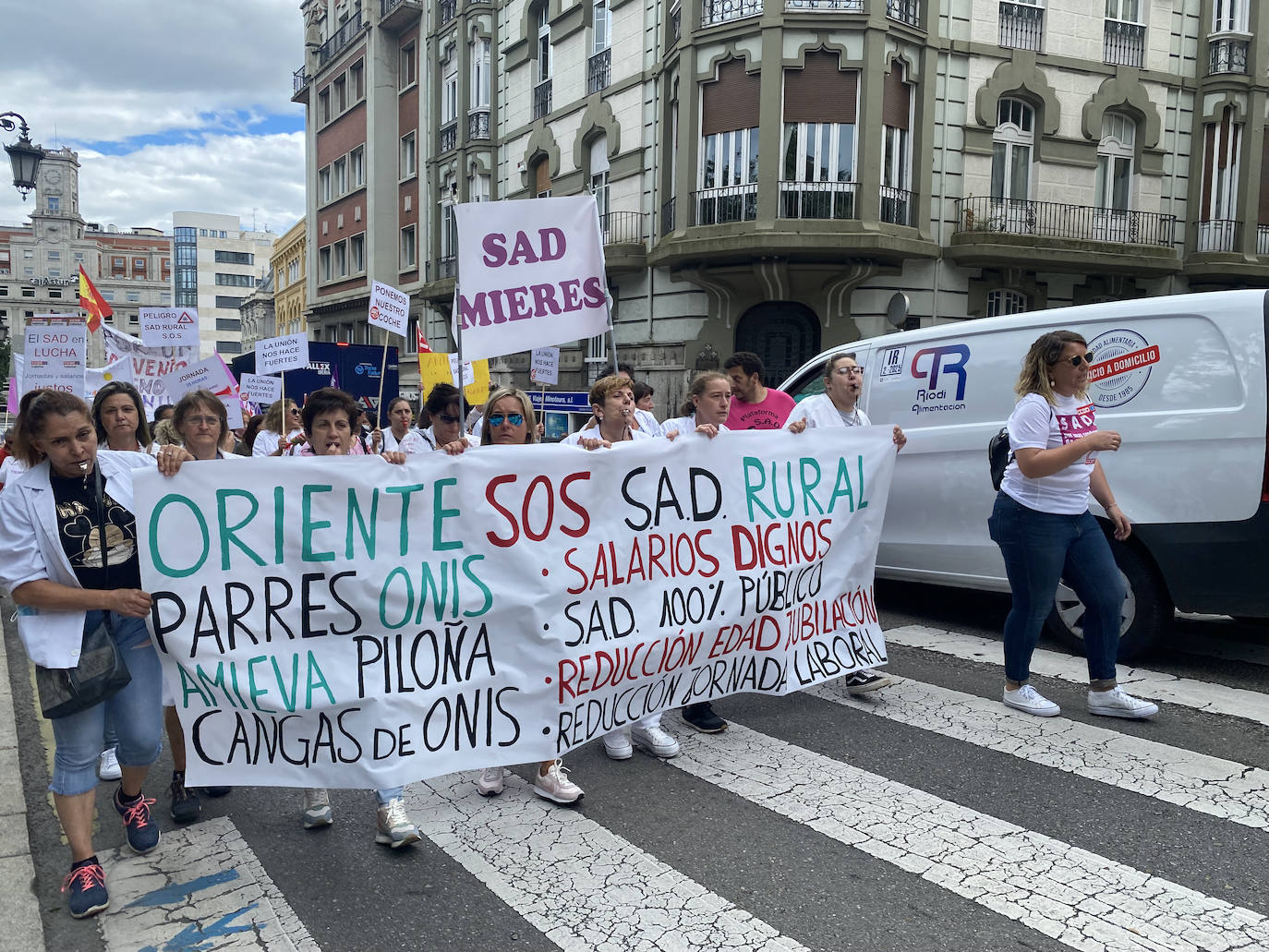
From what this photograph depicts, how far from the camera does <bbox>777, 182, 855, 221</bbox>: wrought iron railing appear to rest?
1847cm

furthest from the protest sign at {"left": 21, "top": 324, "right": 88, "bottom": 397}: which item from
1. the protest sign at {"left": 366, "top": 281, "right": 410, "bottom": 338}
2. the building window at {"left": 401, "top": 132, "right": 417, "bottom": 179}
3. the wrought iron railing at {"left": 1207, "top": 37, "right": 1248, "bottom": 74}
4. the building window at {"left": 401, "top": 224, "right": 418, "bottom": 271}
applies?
the building window at {"left": 401, "top": 132, "right": 417, "bottom": 179}

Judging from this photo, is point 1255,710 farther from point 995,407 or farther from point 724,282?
point 724,282

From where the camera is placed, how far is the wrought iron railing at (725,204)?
61.9 feet

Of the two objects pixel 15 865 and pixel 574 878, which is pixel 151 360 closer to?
pixel 15 865

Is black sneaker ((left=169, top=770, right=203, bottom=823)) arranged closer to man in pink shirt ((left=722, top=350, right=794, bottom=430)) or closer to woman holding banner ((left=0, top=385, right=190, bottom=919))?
woman holding banner ((left=0, top=385, right=190, bottom=919))

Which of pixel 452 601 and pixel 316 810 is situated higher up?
pixel 452 601

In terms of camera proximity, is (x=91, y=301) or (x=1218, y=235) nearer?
(x=91, y=301)

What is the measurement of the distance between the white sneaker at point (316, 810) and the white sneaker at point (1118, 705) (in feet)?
11.7

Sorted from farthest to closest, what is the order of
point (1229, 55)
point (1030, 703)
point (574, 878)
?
point (1229, 55)
point (1030, 703)
point (574, 878)

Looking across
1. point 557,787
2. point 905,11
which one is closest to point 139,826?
point 557,787

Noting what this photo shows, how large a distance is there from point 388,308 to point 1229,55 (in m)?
18.7

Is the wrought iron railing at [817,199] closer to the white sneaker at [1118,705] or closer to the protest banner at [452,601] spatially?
the protest banner at [452,601]

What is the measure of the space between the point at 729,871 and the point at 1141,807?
1.65m

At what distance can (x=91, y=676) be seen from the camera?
322 centimetres
